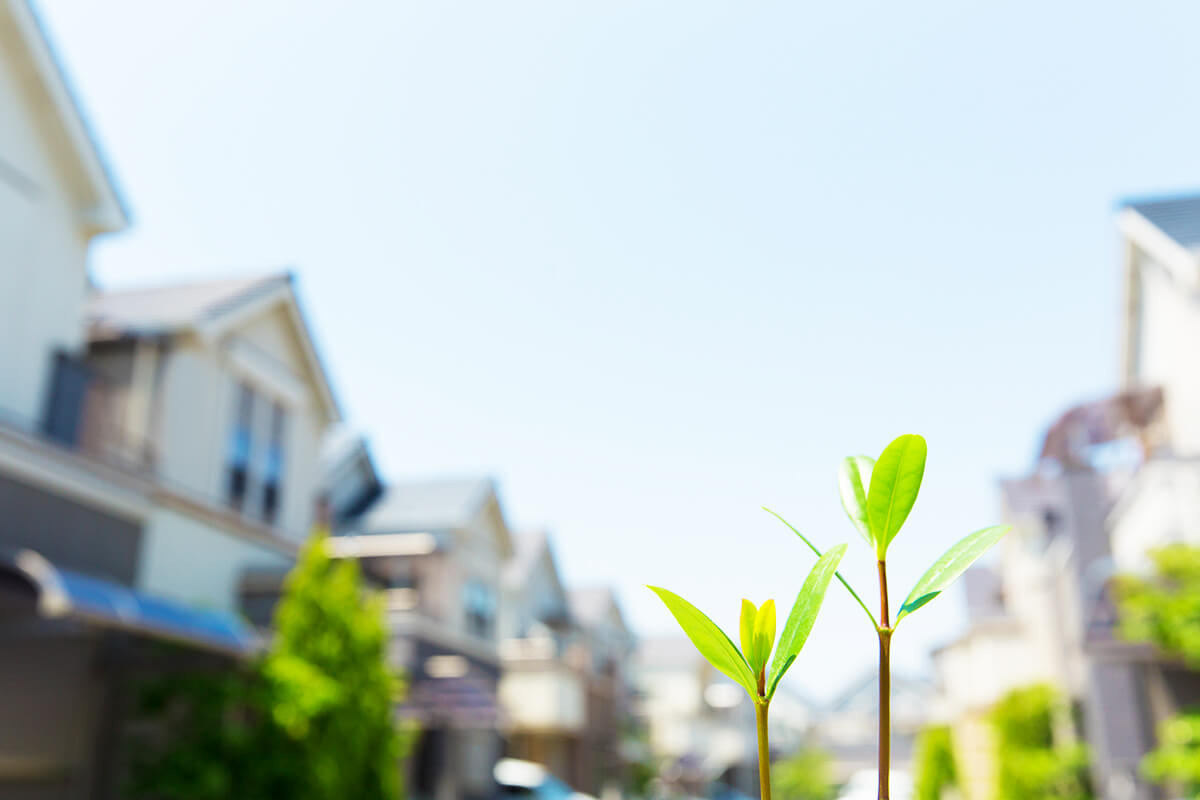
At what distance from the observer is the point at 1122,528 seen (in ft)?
49.8

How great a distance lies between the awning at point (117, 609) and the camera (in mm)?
8773

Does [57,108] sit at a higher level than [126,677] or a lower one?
higher

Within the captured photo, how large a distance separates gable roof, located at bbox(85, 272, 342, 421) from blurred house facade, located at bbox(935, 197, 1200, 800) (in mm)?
11689

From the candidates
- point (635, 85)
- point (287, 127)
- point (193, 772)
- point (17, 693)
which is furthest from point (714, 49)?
point (17, 693)

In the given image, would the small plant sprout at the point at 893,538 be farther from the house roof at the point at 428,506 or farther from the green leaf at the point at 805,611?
the house roof at the point at 428,506

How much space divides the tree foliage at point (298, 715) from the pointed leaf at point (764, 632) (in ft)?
33.8

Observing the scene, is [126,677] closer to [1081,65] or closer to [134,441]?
[134,441]

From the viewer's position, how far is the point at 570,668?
26.5 metres

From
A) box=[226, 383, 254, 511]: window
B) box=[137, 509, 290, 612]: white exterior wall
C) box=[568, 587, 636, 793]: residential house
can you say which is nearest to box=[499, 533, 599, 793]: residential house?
box=[568, 587, 636, 793]: residential house

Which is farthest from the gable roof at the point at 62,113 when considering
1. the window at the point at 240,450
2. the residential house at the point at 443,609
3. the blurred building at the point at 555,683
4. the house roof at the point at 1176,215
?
the blurred building at the point at 555,683

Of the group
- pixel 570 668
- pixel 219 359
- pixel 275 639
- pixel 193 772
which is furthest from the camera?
pixel 570 668

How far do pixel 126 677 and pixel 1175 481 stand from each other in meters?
12.5

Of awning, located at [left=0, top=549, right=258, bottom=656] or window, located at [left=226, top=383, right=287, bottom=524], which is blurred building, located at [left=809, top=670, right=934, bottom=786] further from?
awning, located at [left=0, top=549, right=258, bottom=656]

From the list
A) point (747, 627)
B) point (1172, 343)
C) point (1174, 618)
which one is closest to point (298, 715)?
point (1174, 618)
